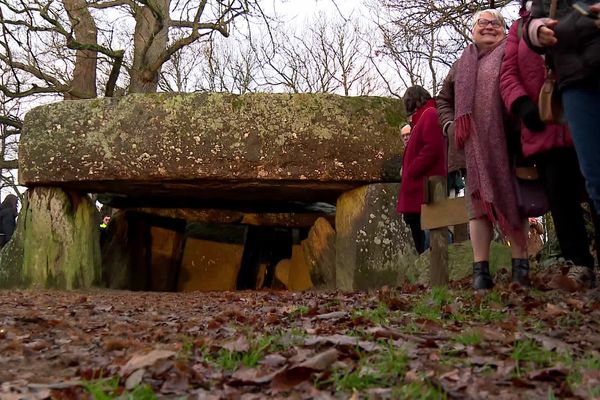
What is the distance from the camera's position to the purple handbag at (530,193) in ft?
13.9

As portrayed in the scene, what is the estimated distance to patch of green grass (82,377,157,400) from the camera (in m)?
2.03

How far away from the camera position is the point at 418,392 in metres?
1.97

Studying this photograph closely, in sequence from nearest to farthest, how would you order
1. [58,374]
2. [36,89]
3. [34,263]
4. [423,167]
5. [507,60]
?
[58,374], [507,60], [423,167], [34,263], [36,89]

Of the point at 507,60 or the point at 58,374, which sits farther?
the point at 507,60

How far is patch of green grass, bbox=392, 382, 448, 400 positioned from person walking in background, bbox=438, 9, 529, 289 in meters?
2.32

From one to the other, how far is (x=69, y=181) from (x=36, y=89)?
4700 mm

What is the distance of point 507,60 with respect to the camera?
4.14 meters

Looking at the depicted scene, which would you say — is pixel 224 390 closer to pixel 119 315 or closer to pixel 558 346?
pixel 558 346

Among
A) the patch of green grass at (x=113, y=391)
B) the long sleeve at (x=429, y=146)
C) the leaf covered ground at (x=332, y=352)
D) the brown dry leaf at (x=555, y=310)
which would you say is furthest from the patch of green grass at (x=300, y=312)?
the long sleeve at (x=429, y=146)

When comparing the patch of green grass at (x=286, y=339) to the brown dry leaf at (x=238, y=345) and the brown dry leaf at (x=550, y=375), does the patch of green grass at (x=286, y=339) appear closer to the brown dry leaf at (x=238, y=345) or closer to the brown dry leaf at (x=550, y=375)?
the brown dry leaf at (x=238, y=345)

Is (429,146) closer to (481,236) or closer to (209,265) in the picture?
(481,236)

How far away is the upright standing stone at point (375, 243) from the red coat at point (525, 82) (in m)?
2.77

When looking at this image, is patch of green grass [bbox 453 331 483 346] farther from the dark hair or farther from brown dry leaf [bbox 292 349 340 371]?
the dark hair

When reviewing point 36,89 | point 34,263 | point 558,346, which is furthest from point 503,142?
point 36,89
